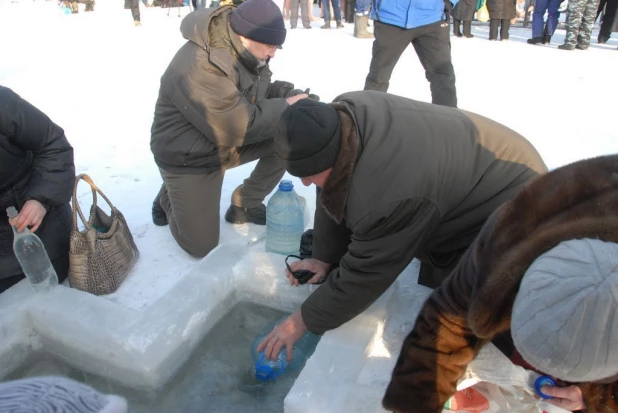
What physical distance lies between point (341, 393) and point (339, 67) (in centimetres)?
643

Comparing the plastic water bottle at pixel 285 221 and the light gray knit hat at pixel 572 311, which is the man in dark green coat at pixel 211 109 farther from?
the light gray knit hat at pixel 572 311

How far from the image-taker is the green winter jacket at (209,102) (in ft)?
8.08

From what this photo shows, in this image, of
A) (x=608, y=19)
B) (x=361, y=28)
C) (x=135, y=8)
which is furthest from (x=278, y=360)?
(x=135, y=8)

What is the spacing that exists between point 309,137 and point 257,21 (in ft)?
3.90

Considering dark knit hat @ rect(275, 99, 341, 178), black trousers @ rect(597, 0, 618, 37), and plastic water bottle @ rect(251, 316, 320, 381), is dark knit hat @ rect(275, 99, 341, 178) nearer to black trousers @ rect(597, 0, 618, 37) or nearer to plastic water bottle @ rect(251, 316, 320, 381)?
plastic water bottle @ rect(251, 316, 320, 381)

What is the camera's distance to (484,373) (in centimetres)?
147

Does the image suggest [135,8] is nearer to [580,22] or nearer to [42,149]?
[580,22]

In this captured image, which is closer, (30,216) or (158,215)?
(30,216)

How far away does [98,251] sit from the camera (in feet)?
7.69

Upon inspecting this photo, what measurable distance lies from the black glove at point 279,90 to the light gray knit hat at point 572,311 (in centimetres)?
228

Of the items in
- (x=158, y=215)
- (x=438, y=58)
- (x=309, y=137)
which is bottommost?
(x=158, y=215)

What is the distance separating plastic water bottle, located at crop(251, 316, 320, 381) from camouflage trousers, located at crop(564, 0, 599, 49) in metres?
8.52

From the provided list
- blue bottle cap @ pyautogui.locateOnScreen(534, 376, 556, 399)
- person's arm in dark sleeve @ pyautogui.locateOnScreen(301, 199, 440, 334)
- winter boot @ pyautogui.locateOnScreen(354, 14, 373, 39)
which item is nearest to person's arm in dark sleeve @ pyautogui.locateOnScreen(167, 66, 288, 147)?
person's arm in dark sleeve @ pyautogui.locateOnScreen(301, 199, 440, 334)

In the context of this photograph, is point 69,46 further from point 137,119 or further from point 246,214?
point 246,214
